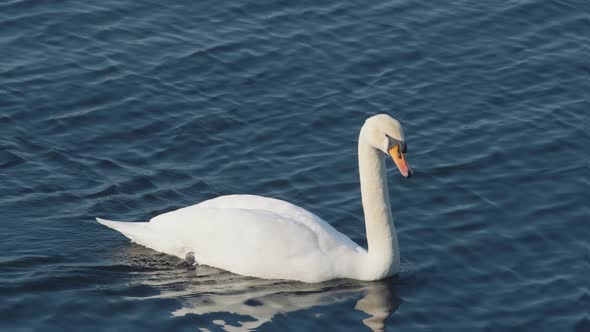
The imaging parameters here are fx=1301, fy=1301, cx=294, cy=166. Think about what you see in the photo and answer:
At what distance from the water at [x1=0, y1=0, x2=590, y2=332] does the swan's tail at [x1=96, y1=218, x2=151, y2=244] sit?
10.6 inches

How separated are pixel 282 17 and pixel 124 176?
561 cm

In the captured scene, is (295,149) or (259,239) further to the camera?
(295,149)

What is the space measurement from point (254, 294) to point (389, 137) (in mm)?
2434

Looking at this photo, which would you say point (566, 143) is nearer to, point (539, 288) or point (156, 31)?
point (539, 288)

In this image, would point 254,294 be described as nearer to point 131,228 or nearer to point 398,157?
point 131,228

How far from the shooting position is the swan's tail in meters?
16.0

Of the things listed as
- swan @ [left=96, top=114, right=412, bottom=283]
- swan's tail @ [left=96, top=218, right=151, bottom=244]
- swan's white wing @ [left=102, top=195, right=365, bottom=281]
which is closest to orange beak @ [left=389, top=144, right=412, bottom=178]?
swan @ [left=96, top=114, right=412, bottom=283]

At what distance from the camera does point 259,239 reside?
1558cm

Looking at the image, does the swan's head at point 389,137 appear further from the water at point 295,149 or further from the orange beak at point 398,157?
the water at point 295,149

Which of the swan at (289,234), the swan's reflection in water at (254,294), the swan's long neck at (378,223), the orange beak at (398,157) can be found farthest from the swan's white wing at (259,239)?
the orange beak at (398,157)

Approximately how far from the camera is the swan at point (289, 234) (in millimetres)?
15555

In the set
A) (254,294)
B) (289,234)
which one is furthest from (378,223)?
(254,294)

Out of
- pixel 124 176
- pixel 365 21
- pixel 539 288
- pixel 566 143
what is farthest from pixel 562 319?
pixel 365 21

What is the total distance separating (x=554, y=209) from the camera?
17.5 meters
